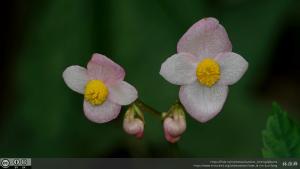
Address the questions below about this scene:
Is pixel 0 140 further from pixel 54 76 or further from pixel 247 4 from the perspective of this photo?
pixel 247 4

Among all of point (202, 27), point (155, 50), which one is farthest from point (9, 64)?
point (202, 27)

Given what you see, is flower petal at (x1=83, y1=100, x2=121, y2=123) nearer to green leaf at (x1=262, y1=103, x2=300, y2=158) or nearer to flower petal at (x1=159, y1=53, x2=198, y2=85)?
flower petal at (x1=159, y1=53, x2=198, y2=85)

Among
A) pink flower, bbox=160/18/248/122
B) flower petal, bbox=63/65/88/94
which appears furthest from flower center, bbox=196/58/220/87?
flower petal, bbox=63/65/88/94

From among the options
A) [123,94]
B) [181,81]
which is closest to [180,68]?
[181,81]

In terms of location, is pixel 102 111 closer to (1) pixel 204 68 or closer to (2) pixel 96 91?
(2) pixel 96 91

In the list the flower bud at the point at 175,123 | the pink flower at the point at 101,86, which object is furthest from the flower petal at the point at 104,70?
the flower bud at the point at 175,123

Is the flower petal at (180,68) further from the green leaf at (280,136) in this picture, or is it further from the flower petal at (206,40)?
the green leaf at (280,136)

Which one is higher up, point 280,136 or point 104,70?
point 104,70
